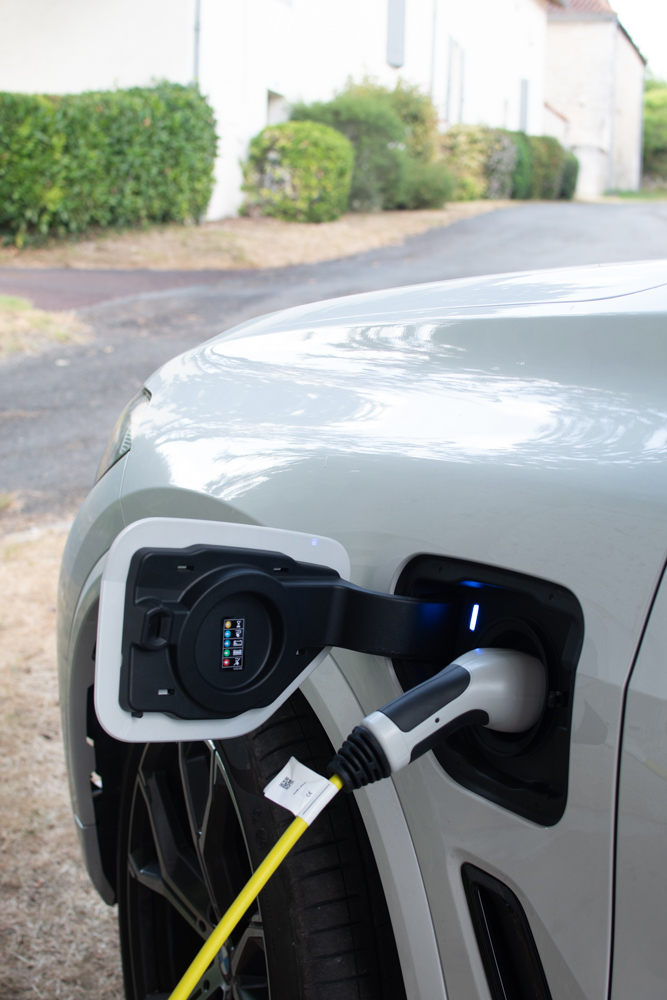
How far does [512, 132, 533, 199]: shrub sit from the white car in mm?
23852

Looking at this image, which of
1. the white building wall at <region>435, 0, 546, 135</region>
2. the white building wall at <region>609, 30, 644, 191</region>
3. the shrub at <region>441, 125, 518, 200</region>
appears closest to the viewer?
the shrub at <region>441, 125, 518, 200</region>

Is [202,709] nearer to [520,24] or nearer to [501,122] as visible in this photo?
[501,122]

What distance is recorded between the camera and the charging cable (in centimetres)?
95

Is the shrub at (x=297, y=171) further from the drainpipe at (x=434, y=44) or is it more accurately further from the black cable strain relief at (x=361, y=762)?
the black cable strain relief at (x=361, y=762)

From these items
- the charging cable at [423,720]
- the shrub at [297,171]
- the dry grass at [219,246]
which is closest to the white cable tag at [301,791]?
the charging cable at [423,720]

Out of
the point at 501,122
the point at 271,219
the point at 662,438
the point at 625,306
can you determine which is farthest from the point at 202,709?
the point at 501,122

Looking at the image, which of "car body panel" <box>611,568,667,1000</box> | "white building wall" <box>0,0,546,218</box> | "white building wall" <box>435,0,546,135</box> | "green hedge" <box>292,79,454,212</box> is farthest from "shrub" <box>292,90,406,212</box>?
"car body panel" <box>611,568,667,1000</box>

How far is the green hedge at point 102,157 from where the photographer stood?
37.2 ft

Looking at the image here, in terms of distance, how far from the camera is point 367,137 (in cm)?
1633

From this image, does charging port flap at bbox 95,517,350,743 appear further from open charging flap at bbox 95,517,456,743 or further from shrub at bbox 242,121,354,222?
shrub at bbox 242,121,354,222

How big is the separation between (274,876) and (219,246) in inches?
487

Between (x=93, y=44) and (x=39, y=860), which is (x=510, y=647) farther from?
(x=93, y=44)

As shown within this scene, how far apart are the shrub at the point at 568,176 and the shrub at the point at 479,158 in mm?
4852

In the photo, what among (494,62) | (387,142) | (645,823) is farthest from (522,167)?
(645,823)
